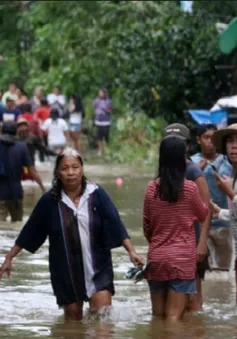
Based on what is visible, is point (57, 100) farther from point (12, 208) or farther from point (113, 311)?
point (113, 311)

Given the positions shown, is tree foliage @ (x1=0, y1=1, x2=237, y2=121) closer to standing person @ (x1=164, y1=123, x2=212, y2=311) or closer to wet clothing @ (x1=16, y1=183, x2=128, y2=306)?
standing person @ (x1=164, y1=123, x2=212, y2=311)

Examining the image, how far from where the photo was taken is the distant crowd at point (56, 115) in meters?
31.8

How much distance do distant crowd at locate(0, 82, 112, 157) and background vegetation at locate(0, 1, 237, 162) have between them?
496 millimetres

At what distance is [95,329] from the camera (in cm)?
991

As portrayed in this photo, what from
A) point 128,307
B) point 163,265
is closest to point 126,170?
point 128,307

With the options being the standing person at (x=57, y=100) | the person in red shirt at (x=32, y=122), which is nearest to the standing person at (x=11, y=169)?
the person in red shirt at (x=32, y=122)

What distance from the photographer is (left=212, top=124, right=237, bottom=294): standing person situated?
9703 millimetres

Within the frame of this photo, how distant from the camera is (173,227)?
9484 millimetres

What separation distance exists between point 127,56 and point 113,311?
18.5m

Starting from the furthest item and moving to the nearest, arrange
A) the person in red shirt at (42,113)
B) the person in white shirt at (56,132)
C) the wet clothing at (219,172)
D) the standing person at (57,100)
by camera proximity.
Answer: the standing person at (57,100)
the person in red shirt at (42,113)
the person in white shirt at (56,132)
the wet clothing at (219,172)

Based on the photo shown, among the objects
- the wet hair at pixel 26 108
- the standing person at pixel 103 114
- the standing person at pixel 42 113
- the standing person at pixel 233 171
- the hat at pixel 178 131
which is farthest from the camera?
the standing person at pixel 103 114

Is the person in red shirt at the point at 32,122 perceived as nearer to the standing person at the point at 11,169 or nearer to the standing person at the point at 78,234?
the standing person at the point at 11,169

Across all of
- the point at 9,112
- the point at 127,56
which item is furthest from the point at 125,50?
the point at 9,112

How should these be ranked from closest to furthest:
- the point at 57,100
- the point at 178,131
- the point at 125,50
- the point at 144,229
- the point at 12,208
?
the point at 144,229, the point at 178,131, the point at 12,208, the point at 125,50, the point at 57,100
